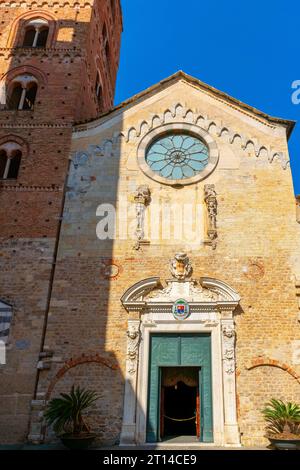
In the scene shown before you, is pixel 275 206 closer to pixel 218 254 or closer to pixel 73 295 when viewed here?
pixel 218 254

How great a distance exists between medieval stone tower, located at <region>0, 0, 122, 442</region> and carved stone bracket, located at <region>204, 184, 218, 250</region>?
472 centimetres

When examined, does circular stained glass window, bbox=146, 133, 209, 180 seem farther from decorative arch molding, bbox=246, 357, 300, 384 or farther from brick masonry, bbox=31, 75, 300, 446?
decorative arch molding, bbox=246, 357, 300, 384

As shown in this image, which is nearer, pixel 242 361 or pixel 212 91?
pixel 242 361

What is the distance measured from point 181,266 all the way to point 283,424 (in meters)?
4.82

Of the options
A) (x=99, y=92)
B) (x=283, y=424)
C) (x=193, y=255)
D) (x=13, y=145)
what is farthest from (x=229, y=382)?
(x=99, y=92)

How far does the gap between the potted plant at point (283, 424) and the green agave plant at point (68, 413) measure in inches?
176

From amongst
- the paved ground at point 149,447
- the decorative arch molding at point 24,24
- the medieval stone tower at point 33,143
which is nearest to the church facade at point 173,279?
the medieval stone tower at point 33,143

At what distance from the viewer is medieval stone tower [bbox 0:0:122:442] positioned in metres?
11.9

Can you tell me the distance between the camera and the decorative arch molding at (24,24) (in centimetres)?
1814

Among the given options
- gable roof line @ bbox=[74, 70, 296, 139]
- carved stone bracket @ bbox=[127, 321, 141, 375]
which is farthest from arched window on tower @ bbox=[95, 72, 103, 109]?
carved stone bracket @ bbox=[127, 321, 141, 375]

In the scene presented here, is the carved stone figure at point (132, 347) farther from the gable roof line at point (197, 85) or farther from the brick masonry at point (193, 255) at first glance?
the gable roof line at point (197, 85)
